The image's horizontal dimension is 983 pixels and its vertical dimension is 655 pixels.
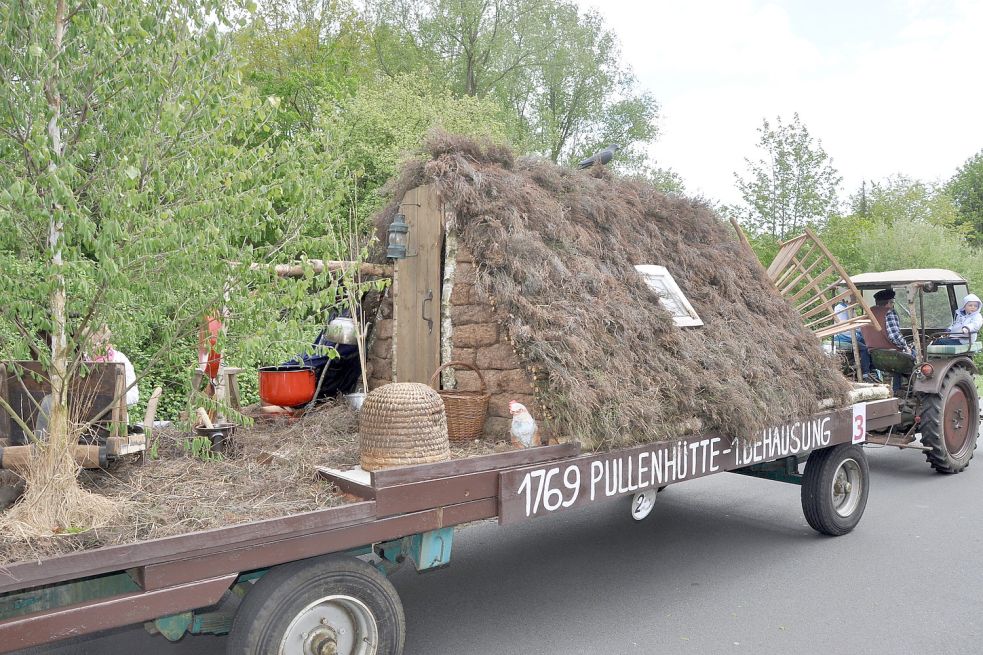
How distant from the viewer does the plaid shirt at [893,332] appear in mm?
8602

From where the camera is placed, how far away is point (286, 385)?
531cm

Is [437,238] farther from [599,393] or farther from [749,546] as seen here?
[749,546]

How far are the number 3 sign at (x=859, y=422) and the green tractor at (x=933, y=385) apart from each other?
2.58 meters

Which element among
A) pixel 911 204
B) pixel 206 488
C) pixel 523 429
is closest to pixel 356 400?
pixel 523 429

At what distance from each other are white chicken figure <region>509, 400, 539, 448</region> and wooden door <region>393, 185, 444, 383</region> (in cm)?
122

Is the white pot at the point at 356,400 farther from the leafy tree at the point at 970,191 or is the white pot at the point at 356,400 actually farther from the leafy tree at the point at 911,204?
the leafy tree at the point at 970,191

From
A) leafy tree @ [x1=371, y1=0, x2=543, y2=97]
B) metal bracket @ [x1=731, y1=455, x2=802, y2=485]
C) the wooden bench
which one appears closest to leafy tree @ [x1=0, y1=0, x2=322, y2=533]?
the wooden bench

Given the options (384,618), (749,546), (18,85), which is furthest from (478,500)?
(749,546)

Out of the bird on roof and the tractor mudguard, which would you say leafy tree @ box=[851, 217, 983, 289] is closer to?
the tractor mudguard

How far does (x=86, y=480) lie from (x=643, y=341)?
11.2 ft

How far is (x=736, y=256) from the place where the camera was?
666cm

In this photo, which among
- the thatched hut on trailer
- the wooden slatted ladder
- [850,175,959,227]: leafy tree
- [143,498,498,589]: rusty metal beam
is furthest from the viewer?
[850,175,959,227]: leafy tree

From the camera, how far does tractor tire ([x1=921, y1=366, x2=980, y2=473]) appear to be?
8125mm

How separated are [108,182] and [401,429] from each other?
68.2 inches
